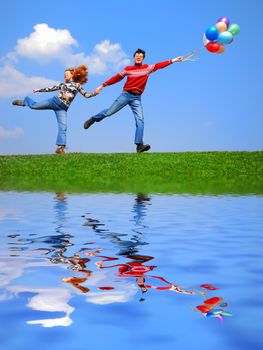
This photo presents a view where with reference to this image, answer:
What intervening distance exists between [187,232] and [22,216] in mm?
2687

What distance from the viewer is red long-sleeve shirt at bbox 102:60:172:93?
18.5 m

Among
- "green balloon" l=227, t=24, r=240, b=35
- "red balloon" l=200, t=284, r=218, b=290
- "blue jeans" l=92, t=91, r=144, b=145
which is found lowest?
"red balloon" l=200, t=284, r=218, b=290

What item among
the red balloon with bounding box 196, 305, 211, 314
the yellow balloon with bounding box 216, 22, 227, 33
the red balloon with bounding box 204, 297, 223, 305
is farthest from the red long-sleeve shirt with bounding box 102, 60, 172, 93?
the red balloon with bounding box 196, 305, 211, 314

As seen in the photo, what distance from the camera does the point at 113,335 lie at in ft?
10.1

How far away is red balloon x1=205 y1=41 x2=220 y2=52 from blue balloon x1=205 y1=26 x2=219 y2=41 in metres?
0.14

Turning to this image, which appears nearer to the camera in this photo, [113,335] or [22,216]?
[113,335]

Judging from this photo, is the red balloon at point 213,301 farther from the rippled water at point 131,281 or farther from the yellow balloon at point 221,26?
the yellow balloon at point 221,26

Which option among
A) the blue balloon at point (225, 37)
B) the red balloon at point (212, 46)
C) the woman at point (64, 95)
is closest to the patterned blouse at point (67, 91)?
the woman at point (64, 95)

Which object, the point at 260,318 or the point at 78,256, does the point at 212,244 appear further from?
the point at 260,318

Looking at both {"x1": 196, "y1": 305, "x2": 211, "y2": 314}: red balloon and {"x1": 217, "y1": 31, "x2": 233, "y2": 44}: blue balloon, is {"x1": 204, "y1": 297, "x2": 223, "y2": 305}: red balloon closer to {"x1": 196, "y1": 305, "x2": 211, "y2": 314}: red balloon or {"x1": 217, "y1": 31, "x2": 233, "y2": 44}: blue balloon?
{"x1": 196, "y1": 305, "x2": 211, "y2": 314}: red balloon

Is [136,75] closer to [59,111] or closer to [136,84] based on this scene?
[136,84]

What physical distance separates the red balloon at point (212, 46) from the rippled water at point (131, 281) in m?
9.88

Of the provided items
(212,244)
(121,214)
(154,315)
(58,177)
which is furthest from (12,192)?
(154,315)

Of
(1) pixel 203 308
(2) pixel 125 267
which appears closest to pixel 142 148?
(2) pixel 125 267
